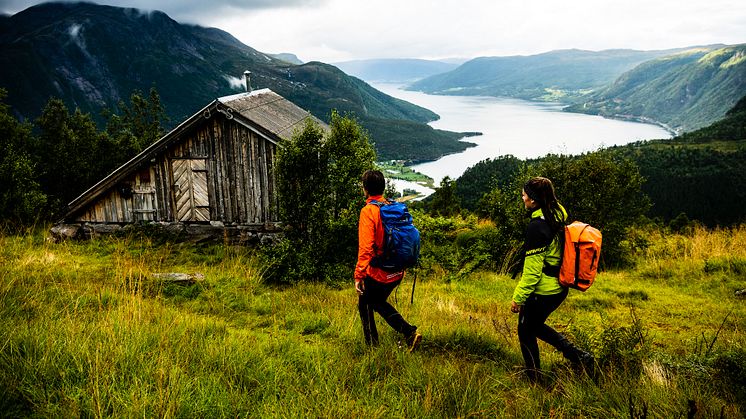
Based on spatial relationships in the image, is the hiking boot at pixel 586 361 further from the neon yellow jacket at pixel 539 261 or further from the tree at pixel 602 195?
the tree at pixel 602 195

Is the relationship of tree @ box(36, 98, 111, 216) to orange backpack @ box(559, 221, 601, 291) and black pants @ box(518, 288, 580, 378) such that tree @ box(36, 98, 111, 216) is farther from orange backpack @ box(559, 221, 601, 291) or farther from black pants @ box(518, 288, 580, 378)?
orange backpack @ box(559, 221, 601, 291)

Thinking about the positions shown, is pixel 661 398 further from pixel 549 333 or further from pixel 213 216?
pixel 213 216

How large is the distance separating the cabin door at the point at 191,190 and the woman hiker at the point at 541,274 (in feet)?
41.9

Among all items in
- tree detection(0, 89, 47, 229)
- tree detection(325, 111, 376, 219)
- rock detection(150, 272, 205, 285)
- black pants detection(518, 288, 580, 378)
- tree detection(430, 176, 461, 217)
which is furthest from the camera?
tree detection(430, 176, 461, 217)

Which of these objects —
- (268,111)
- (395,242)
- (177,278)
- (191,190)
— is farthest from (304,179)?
(268,111)

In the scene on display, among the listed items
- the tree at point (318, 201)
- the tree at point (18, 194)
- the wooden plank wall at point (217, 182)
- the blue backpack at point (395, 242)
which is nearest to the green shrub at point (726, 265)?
the tree at point (318, 201)

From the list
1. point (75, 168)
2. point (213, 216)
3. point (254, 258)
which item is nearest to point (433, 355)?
point (254, 258)

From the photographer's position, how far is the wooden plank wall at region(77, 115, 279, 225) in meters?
13.9

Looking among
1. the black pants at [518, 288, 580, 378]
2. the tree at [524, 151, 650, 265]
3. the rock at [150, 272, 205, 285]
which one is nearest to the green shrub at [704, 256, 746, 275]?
the tree at [524, 151, 650, 265]

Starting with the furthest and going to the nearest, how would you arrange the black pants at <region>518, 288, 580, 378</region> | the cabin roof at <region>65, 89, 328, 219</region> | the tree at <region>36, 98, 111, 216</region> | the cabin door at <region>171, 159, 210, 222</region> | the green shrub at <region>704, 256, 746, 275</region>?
the tree at <region>36, 98, 111, 216</region> < the cabin door at <region>171, 159, 210, 222</region> < the cabin roof at <region>65, 89, 328, 219</region> < the green shrub at <region>704, 256, 746, 275</region> < the black pants at <region>518, 288, 580, 378</region>

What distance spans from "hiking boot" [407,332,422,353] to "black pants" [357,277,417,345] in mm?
35

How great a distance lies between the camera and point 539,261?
382 centimetres

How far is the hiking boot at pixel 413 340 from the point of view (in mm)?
4395

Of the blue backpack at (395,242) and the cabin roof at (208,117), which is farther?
the cabin roof at (208,117)
